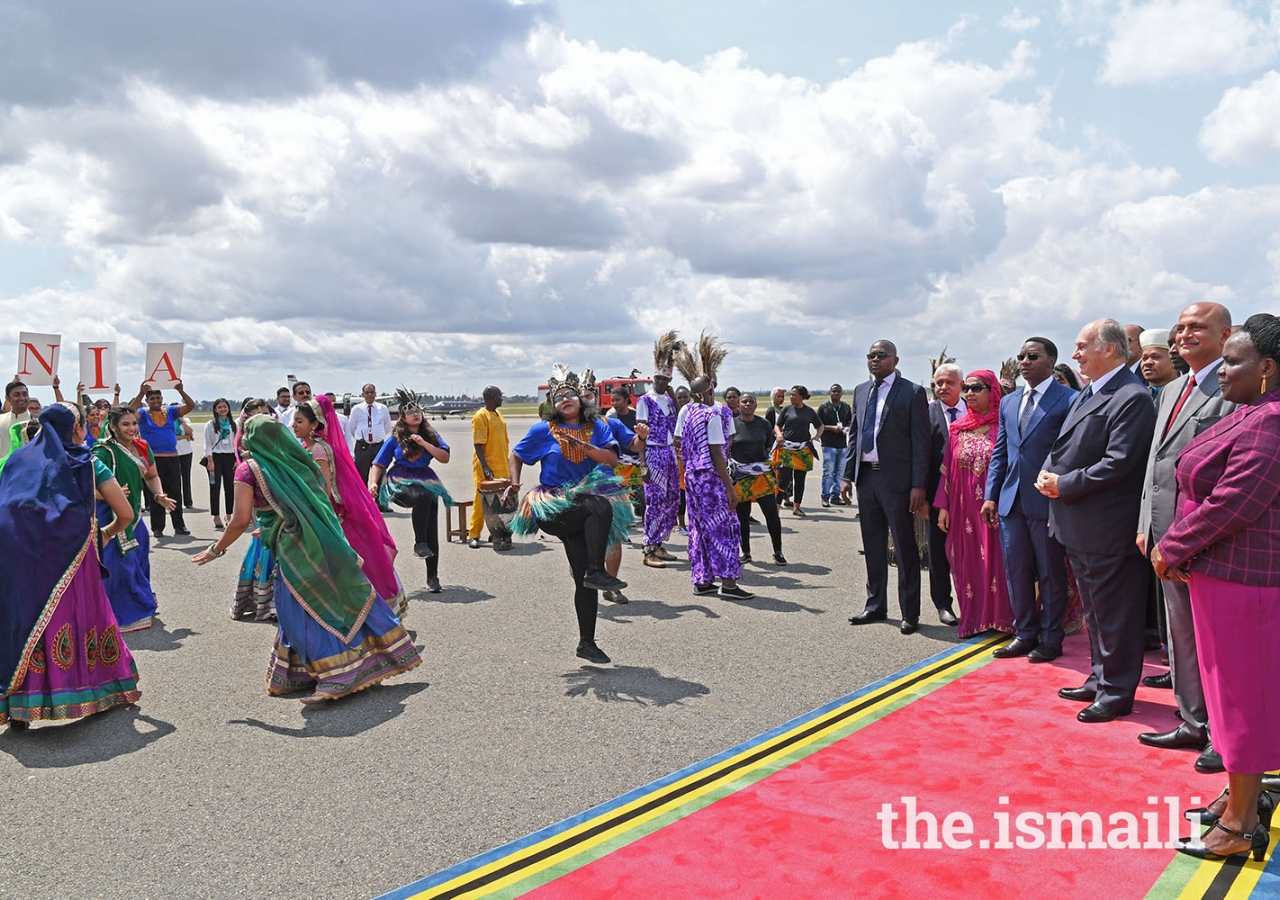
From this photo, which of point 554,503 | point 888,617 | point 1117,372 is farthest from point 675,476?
point 1117,372

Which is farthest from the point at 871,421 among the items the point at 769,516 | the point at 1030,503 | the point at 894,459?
the point at 769,516

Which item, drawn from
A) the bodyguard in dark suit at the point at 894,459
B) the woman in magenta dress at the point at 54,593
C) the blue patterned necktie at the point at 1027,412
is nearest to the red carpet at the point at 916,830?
the blue patterned necktie at the point at 1027,412

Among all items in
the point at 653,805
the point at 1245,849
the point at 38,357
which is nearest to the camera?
the point at 1245,849

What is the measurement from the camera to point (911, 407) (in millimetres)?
6836

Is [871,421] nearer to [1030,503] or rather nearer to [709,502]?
[1030,503]

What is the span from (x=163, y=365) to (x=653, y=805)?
13.0 meters

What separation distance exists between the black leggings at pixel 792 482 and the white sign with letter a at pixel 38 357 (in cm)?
1034

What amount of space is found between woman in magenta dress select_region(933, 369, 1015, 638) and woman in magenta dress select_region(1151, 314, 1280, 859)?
3065 millimetres

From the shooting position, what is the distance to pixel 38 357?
39.2 ft

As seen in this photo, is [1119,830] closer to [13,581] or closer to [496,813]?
[496,813]

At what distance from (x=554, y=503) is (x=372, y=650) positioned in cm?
151

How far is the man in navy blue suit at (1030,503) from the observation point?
581cm

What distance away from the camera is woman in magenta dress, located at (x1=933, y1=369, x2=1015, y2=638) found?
6.55m

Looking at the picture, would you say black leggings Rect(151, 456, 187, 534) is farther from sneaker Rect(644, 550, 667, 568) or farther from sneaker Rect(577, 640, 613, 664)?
sneaker Rect(577, 640, 613, 664)
